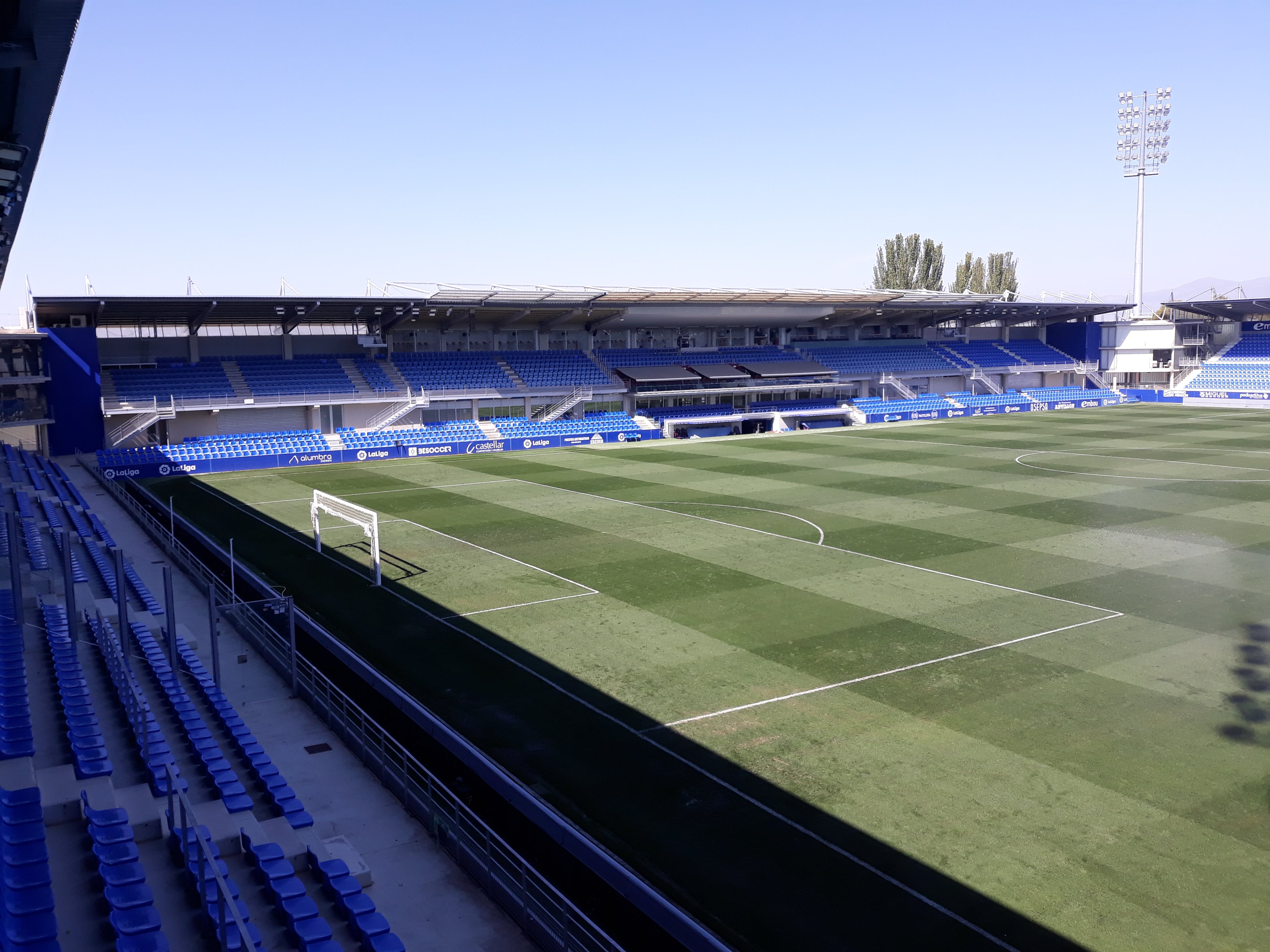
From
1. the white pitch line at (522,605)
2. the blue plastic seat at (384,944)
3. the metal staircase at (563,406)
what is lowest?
the white pitch line at (522,605)

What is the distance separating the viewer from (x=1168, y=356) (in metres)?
77.6

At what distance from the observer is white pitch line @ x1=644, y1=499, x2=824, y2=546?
2728 centimetres

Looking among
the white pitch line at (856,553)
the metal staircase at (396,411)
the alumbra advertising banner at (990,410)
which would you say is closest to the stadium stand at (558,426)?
the metal staircase at (396,411)

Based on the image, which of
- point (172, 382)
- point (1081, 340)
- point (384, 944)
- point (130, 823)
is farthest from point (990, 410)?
point (130, 823)

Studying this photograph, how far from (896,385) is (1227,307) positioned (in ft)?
102

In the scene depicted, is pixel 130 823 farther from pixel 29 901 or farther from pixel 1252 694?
pixel 1252 694

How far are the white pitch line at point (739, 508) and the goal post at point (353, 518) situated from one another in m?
9.66

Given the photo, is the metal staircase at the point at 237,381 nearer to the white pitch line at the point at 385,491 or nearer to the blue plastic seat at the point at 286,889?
the white pitch line at the point at 385,491

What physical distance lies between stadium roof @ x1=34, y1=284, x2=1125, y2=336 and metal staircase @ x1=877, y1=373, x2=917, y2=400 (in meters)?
4.94

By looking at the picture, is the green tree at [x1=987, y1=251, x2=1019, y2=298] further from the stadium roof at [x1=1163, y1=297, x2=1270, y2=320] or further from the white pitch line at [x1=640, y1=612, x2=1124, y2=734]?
the white pitch line at [x1=640, y1=612, x2=1124, y2=734]

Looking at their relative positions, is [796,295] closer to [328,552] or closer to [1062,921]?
[328,552]

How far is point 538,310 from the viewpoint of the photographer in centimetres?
5384

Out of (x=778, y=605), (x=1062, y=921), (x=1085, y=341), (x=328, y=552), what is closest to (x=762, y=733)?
(x=1062, y=921)

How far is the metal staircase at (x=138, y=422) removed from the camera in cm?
4212
